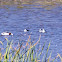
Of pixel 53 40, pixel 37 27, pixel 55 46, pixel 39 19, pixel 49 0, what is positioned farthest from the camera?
pixel 49 0

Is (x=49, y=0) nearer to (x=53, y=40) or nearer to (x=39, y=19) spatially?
(x=39, y=19)

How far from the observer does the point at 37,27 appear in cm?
1509

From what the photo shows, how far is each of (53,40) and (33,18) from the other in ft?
23.1

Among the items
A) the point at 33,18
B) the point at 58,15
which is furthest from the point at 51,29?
the point at 58,15

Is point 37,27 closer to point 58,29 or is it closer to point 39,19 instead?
point 58,29

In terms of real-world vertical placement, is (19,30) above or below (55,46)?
below

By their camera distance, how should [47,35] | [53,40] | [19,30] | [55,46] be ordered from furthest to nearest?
[19,30] → [47,35] → [53,40] → [55,46]

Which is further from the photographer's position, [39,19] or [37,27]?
[39,19]

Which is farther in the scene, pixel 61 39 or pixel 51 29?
pixel 51 29

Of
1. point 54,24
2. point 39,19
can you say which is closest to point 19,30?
point 54,24

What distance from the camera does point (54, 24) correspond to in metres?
15.8

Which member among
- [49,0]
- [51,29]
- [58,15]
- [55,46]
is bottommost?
[49,0]

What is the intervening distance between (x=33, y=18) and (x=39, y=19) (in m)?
0.68

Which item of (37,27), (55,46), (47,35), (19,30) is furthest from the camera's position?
(37,27)
